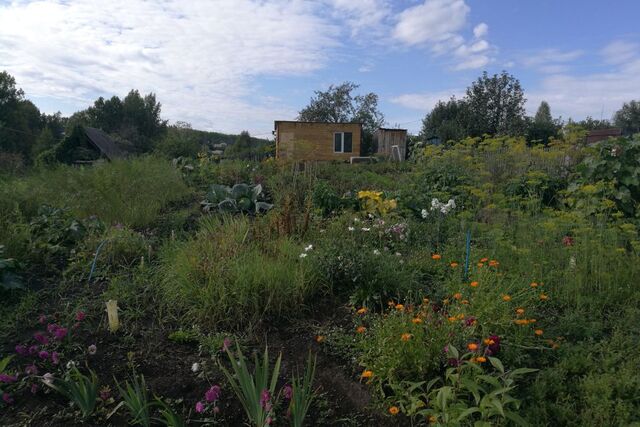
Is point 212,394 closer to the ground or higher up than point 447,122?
closer to the ground

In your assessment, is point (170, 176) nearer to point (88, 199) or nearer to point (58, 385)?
point (88, 199)

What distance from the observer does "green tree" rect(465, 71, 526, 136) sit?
30844 millimetres

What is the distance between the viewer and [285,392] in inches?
82.7

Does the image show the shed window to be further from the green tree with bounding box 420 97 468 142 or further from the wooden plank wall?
the green tree with bounding box 420 97 468 142

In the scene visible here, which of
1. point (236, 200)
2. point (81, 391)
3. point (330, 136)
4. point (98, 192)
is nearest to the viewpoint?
point (81, 391)

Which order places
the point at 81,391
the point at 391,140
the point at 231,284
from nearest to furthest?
the point at 81,391 → the point at 231,284 → the point at 391,140

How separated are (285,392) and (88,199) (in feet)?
15.7

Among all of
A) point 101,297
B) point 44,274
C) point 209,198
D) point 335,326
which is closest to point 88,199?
point 209,198

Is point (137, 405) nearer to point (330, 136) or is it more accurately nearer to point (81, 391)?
point (81, 391)

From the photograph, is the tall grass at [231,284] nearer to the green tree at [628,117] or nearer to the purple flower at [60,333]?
the purple flower at [60,333]

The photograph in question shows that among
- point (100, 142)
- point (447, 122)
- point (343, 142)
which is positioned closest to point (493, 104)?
point (447, 122)

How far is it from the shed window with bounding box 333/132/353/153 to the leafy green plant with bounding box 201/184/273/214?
20.8 m

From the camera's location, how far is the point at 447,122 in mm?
31047

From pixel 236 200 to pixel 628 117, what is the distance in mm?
54149
